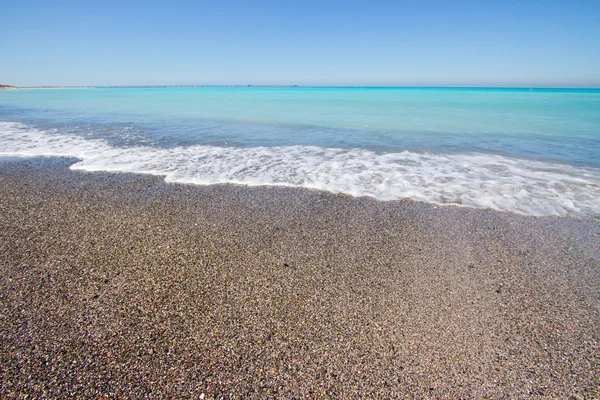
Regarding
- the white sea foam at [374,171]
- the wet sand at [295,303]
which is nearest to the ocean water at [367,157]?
the white sea foam at [374,171]

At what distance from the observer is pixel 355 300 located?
3600 mm

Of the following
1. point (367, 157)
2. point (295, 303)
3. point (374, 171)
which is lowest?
point (295, 303)

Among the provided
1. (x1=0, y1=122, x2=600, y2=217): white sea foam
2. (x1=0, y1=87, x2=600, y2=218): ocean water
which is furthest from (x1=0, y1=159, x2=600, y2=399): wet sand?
(x1=0, y1=87, x2=600, y2=218): ocean water

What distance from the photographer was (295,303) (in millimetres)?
3537

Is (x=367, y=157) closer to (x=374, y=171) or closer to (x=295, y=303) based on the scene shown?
(x=374, y=171)

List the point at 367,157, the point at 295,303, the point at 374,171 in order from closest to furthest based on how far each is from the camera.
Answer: the point at 295,303, the point at 374,171, the point at 367,157

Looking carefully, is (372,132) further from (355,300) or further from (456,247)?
(355,300)

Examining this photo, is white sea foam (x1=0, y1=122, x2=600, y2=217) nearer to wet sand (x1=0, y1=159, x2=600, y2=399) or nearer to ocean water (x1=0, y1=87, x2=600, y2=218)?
ocean water (x1=0, y1=87, x2=600, y2=218)

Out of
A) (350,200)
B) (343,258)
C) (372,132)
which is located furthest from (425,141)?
(343,258)

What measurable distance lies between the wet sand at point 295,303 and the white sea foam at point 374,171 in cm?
117

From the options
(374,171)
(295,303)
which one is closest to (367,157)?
(374,171)

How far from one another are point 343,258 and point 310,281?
2.58 feet

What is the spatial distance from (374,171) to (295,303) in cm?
637

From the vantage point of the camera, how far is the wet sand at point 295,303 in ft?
8.63
